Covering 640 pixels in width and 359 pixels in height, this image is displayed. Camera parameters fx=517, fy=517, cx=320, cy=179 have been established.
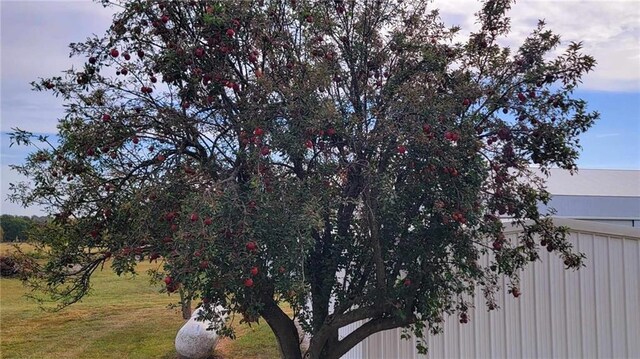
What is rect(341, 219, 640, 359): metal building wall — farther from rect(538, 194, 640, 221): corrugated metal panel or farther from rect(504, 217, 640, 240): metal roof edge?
rect(538, 194, 640, 221): corrugated metal panel

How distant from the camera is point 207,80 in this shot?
135 inches

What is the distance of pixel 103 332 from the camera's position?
11070mm

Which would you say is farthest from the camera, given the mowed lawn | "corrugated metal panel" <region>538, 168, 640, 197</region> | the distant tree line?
"corrugated metal panel" <region>538, 168, 640, 197</region>

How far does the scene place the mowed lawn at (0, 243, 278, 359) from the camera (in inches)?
382

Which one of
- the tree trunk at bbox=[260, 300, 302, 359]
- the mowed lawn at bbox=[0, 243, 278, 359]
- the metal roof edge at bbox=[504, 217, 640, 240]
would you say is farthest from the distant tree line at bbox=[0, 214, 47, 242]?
the metal roof edge at bbox=[504, 217, 640, 240]

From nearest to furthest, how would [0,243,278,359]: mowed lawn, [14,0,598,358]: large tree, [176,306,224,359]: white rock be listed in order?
[14,0,598,358]: large tree, [176,306,224,359]: white rock, [0,243,278,359]: mowed lawn

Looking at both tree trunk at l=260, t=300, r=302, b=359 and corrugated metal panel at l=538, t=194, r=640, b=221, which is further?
corrugated metal panel at l=538, t=194, r=640, b=221

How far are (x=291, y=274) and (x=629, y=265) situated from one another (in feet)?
10.5

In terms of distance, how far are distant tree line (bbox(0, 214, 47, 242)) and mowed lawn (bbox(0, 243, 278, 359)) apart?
221cm

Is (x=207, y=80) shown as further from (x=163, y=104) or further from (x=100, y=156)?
(x=100, y=156)

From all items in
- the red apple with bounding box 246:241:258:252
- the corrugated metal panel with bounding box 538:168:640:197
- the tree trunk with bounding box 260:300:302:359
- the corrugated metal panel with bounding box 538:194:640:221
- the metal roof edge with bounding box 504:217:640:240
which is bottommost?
the tree trunk with bounding box 260:300:302:359

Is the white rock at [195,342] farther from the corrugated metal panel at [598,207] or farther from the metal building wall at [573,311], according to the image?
the corrugated metal panel at [598,207]

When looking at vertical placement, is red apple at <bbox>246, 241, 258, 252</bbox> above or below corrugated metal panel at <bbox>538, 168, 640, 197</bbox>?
below

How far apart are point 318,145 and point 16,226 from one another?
381 centimetres
